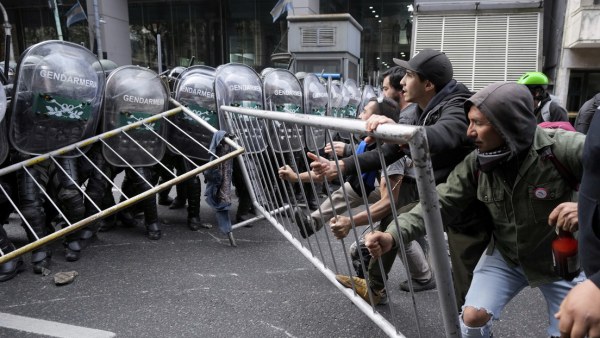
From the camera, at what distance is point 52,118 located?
3572 mm

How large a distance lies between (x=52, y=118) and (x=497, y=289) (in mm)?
3488

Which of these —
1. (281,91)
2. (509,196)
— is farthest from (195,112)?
(509,196)

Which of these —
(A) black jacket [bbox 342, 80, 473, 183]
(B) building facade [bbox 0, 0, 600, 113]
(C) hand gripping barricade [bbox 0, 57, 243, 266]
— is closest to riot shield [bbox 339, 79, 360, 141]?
(C) hand gripping barricade [bbox 0, 57, 243, 266]

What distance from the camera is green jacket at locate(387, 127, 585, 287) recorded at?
182cm

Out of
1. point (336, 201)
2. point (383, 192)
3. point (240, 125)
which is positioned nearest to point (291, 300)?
point (336, 201)

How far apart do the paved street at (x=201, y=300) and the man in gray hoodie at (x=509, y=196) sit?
0.99m

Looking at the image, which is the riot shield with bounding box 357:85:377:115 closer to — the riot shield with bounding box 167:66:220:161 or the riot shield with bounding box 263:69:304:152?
the riot shield with bounding box 263:69:304:152

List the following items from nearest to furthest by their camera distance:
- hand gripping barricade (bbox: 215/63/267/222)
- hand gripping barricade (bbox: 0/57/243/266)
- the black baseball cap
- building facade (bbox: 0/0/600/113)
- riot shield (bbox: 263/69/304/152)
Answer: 1. the black baseball cap
2. hand gripping barricade (bbox: 0/57/243/266)
3. hand gripping barricade (bbox: 215/63/267/222)
4. riot shield (bbox: 263/69/304/152)
5. building facade (bbox: 0/0/600/113)

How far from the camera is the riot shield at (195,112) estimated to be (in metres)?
4.70

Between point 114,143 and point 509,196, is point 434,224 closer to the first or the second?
point 509,196

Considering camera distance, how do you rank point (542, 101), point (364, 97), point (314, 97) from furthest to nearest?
point (364, 97), point (314, 97), point (542, 101)

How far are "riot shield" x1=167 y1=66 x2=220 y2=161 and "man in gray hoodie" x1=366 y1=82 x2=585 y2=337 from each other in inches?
127

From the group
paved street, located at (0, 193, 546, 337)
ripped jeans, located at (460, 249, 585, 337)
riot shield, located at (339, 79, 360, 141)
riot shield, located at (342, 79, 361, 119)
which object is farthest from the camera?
riot shield, located at (342, 79, 361, 119)

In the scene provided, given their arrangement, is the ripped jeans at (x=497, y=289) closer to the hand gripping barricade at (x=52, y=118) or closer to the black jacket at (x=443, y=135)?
the black jacket at (x=443, y=135)
